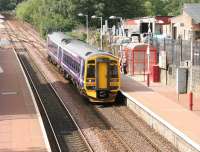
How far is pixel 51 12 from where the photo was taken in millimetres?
83188

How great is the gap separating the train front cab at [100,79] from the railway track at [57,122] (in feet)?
6.01

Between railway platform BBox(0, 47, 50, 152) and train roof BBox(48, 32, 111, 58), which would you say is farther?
train roof BBox(48, 32, 111, 58)

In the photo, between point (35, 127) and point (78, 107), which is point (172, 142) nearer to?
point (35, 127)

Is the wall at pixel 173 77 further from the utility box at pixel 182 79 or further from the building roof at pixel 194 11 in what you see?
the building roof at pixel 194 11

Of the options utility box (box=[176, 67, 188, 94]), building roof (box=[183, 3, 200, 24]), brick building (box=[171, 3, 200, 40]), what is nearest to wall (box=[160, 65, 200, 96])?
utility box (box=[176, 67, 188, 94])

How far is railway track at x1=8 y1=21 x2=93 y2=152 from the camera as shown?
904 inches

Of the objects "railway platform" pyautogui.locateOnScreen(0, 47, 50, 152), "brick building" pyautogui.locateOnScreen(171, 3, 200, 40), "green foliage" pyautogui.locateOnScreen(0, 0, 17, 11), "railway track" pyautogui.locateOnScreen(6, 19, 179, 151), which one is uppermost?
"green foliage" pyautogui.locateOnScreen(0, 0, 17, 11)

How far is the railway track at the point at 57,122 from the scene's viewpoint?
22953mm

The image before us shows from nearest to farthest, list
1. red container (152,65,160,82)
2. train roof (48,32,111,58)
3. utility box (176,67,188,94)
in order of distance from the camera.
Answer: train roof (48,32,111,58) < utility box (176,67,188,94) < red container (152,65,160,82)

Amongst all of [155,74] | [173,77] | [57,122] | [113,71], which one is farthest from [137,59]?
[57,122]

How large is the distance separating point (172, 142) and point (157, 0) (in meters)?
96.5

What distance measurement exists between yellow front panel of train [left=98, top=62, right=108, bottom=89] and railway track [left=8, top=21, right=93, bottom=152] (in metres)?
2.37

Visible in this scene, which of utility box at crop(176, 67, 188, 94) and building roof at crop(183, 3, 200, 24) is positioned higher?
building roof at crop(183, 3, 200, 24)

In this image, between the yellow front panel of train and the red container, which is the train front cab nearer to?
the yellow front panel of train
